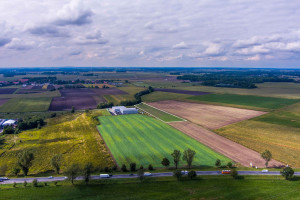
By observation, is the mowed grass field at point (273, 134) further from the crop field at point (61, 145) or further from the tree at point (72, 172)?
the tree at point (72, 172)

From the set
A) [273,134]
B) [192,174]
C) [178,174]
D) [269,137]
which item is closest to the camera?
[178,174]

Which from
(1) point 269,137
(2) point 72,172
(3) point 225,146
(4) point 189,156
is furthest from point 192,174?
(1) point 269,137

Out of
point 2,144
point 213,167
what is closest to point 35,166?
point 2,144

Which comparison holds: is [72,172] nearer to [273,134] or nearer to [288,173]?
[288,173]

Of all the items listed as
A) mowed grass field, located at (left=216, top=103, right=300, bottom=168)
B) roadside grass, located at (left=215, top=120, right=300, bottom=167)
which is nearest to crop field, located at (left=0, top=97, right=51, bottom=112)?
roadside grass, located at (left=215, top=120, right=300, bottom=167)

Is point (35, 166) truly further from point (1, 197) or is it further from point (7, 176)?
point (1, 197)

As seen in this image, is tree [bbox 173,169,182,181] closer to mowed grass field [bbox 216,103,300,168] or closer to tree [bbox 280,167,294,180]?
tree [bbox 280,167,294,180]
